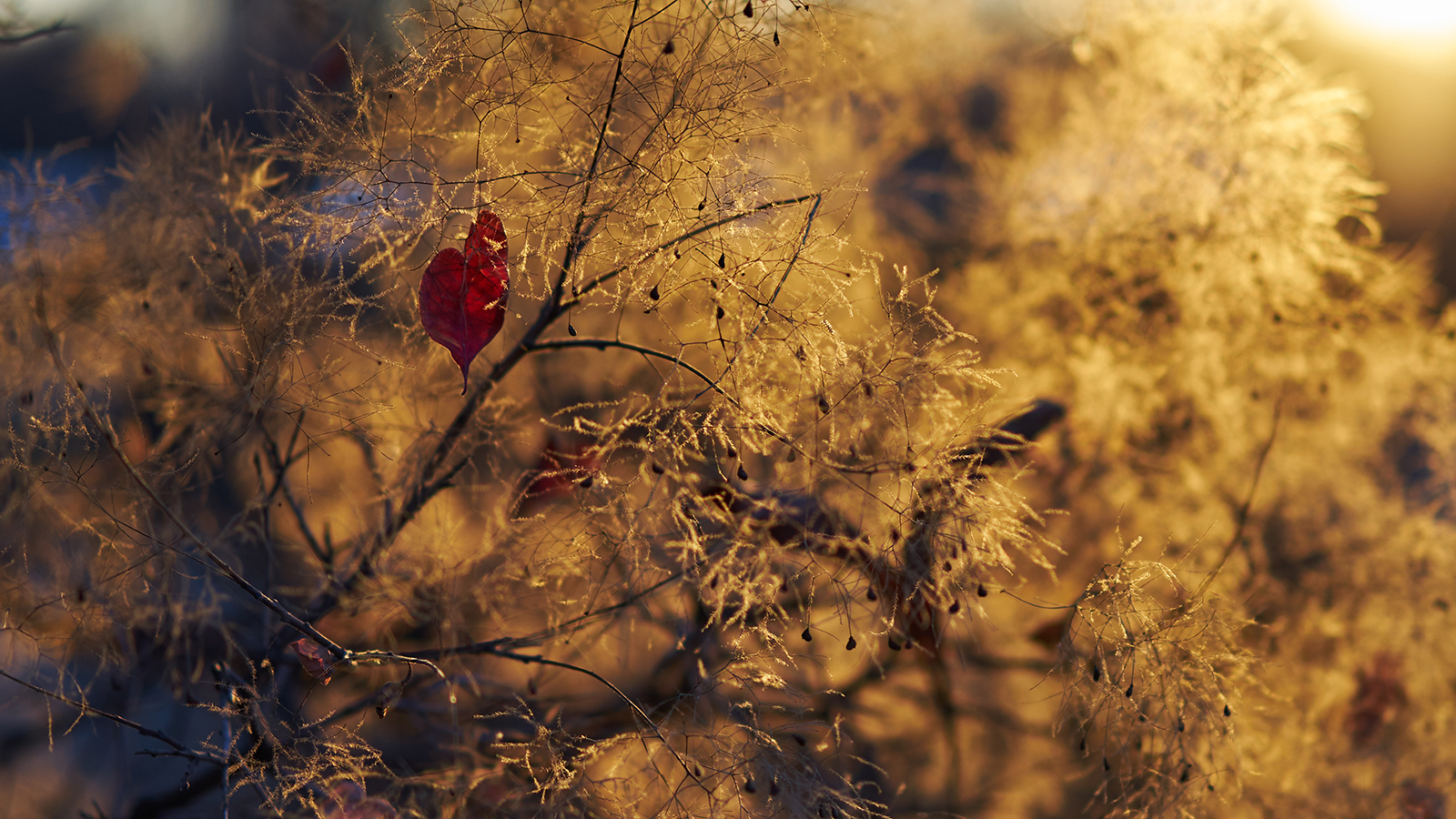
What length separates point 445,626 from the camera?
0.84m

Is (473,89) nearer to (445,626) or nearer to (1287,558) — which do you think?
(445,626)

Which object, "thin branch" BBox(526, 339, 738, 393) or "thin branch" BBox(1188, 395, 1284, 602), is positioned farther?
"thin branch" BBox(1188, 395, 1284, 602)

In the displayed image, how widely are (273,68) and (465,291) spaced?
76 cm

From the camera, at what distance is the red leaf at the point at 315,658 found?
1.87ft

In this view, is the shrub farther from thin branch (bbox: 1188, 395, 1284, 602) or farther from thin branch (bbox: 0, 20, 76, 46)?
thin branch (bbox: 0, 20, 76, 46)

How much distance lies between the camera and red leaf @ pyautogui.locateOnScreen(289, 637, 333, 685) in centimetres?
57

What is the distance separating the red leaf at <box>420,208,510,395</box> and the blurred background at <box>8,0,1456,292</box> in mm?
563

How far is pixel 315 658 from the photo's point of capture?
1.92 ft

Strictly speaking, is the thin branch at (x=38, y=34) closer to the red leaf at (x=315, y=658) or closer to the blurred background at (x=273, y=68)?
the blurred background at (x=273, y=68)

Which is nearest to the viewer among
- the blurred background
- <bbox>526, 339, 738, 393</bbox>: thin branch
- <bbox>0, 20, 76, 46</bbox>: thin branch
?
<bbox>526, 339, 738, 393</bbox>: thin branch

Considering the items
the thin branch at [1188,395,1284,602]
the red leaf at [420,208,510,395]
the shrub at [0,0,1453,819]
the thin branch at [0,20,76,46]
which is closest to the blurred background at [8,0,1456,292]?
the thin branch at [0,20,76,46]

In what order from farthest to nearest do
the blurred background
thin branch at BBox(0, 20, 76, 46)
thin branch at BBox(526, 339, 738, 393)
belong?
the blurred background → thin branch at BBox(0, 20, 76, 46) → thin branch at BBox(526, 339, 738, 393)

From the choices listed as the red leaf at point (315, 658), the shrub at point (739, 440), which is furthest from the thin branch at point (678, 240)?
the red leaf at point (315, 658)

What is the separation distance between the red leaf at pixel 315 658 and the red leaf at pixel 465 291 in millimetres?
250
